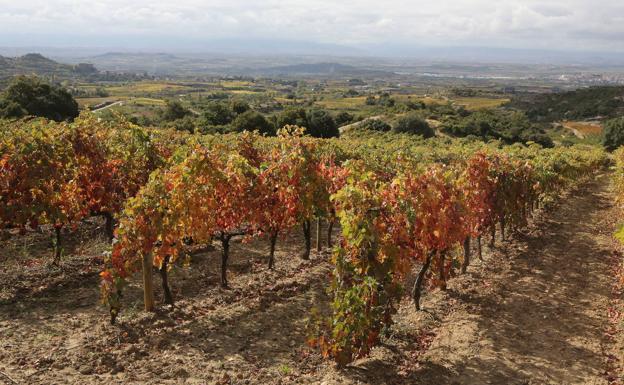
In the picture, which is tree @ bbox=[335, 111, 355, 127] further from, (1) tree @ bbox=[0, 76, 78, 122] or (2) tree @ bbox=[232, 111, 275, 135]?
(1) tree @ bbox=[0, 76, 78, 122]

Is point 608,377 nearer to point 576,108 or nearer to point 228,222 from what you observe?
point 228,222

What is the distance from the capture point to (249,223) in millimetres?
13523

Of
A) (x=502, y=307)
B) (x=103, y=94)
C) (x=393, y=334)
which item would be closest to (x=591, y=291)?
(x=502, y=307)

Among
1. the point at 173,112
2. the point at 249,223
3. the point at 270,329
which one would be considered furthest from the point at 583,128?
the point at 270,329

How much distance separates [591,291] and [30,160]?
16.1 m

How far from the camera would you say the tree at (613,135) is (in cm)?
7116

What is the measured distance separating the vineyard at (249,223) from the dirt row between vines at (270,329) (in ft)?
0.33

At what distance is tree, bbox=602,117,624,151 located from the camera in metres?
71.2

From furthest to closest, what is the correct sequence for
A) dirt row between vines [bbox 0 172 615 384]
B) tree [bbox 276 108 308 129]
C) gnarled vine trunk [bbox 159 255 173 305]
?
tree [bbox 276 108 308 129] < gnarled vine trunk [bbox 159 255 173 305] < dirt row between vines [bbox 0 172 615 384]

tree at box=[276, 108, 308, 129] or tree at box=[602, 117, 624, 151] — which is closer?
tree at box=[276, 108, 308, 129]

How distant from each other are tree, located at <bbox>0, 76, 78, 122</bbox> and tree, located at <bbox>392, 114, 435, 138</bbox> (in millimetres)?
37848

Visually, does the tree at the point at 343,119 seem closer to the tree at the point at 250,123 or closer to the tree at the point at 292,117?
the tree at the point at 292,117

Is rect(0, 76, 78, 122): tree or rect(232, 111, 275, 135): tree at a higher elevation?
rect(0, 76, 78, 122): tree

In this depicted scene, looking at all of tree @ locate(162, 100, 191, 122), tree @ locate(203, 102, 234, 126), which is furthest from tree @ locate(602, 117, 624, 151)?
tree @ locate(162, 100, 191, 122)
